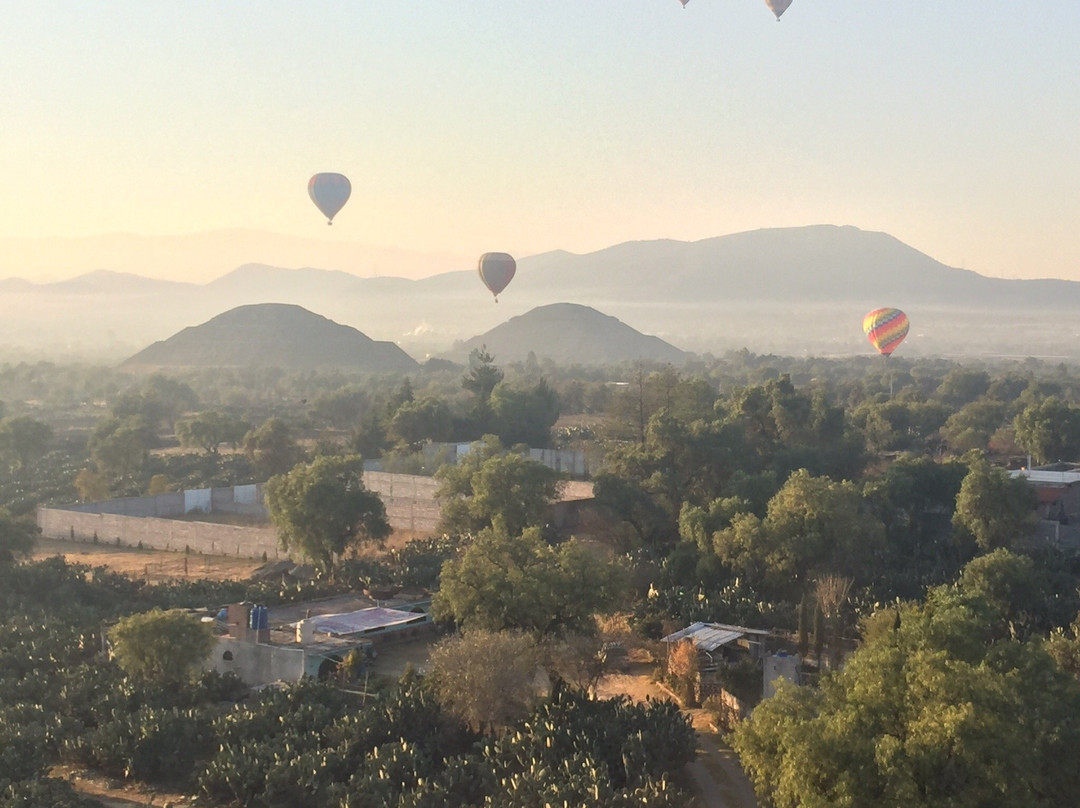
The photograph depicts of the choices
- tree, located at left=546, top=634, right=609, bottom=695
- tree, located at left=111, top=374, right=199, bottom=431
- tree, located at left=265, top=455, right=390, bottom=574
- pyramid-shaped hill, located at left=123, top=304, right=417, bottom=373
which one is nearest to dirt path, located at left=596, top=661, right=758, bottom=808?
tree, located at left=546, top=634, right=609, bottom=695

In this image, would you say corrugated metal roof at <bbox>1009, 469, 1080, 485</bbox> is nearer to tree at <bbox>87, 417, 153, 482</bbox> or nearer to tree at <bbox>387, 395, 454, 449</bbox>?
tree at <bbox>387, 395, 454, 449</bbox>

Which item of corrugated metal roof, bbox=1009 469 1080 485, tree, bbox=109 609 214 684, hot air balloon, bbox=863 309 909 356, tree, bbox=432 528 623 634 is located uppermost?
hot air balloon, bbox=863 309 909 356

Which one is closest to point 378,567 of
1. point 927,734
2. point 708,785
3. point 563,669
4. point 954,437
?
point 563,669

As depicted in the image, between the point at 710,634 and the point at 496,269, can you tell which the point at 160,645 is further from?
the point at 496,269

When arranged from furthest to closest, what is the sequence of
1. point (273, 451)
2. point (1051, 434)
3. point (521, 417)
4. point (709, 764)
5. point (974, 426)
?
point (974, 426) → point (521, 417) → point (273, 451) → point (1051, 434) → point (709, 764)

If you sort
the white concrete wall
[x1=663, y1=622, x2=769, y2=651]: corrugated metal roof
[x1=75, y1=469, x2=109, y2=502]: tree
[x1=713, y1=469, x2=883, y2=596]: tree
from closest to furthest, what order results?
the white concrete wall < [x1=663, y1=622, x2=769, y2=651]: corrugated metal roof < [x1=713, y1=469, x2=883, y2=596]: tree < [x1=75, y1=469, x2=109, y2=502]: tree

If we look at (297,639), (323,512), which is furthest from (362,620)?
(323,512)

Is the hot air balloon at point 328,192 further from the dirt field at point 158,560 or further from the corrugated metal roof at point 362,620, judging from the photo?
the corrugated metal roof at point 362,620

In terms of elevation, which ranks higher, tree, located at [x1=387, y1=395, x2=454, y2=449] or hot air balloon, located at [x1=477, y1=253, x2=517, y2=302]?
hot air balloon, located at [x1=477, y1=253, x2=517, y2=302]
